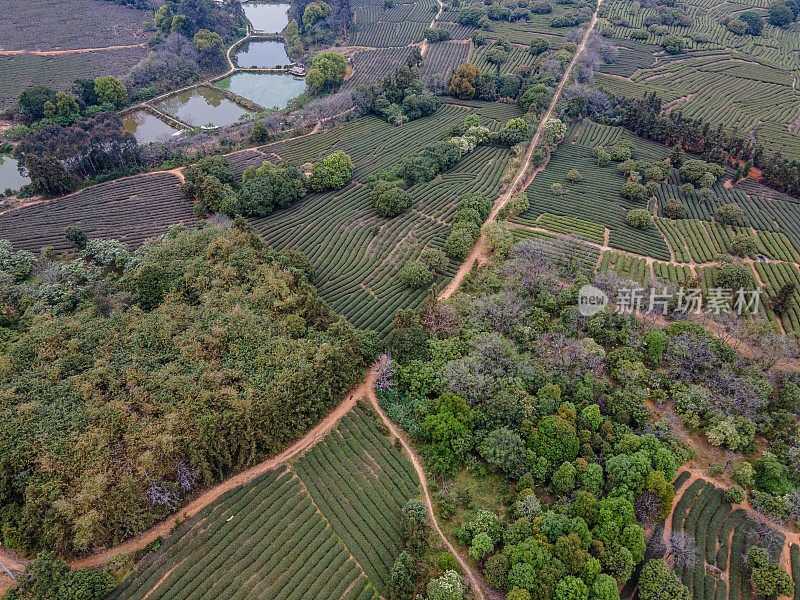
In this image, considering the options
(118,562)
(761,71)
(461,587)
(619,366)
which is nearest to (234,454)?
(118,562)

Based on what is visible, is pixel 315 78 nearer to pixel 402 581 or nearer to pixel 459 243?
pixel 459 243

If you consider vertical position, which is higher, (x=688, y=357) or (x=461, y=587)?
(x=688, y=357)

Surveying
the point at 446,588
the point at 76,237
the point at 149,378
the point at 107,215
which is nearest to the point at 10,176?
the point at 107,215

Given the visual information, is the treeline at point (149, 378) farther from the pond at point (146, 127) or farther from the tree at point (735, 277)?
the tree at point (735, 277)

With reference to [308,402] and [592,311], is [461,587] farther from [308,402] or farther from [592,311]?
[592,311]

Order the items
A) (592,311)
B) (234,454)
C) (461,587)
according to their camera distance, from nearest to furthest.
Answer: (461,587)
(234,454)
(592,311)

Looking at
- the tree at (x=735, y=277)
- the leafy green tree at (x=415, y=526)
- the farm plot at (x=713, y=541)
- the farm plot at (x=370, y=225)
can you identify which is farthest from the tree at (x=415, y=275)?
the tree at (x=735, y=277)
